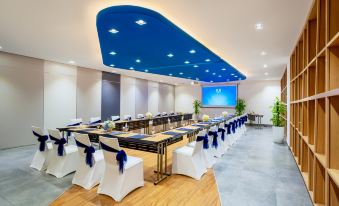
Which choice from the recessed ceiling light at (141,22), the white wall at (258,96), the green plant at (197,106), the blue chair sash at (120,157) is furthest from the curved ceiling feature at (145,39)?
the green plant at (197,106)

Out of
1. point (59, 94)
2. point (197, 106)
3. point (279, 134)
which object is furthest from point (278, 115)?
point (59, 94)

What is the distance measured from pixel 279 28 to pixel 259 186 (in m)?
2.98

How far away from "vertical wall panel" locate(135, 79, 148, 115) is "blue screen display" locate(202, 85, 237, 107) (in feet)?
15.4

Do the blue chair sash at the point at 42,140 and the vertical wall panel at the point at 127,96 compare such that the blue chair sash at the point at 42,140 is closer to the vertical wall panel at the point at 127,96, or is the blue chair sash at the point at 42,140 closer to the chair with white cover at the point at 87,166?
the chair with white cover at the point at 87,166

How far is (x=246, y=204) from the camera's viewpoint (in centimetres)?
268

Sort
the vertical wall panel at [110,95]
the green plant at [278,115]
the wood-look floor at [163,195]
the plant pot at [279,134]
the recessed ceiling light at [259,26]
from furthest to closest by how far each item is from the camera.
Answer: the vertical wall panel at [110,95], the green plant at [278,115], the plant pot at [279,134], the recessed ceiling light at [259,26], the wood-look floor at [163,195]

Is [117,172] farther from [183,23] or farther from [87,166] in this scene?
[183,23]

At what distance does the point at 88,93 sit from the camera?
799cm

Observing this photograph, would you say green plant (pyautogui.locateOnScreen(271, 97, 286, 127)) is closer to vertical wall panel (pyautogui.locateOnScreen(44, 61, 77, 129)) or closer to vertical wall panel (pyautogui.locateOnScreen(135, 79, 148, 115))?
vertical wall panel (pyautogui.locateOnScreen(135, 79, 148, 115))

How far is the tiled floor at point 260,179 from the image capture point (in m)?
2.82

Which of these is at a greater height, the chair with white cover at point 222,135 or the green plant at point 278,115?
the green plant at point 278,115

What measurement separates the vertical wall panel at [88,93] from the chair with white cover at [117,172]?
5.40 meters

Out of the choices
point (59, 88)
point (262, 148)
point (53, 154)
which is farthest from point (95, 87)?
point (262, 148)

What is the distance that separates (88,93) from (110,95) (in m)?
1.23
